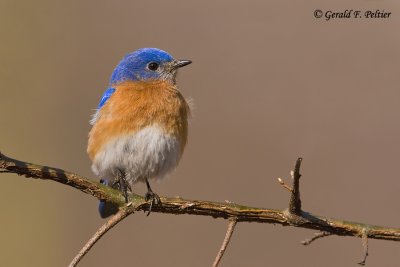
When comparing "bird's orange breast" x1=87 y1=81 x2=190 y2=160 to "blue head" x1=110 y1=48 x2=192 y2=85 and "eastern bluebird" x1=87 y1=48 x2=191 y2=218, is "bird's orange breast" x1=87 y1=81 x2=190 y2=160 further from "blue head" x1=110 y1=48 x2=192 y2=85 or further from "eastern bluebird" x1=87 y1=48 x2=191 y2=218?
"blue head" x1=110 y1=48 x2=192 y2=85

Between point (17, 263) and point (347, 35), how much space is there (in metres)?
4.28

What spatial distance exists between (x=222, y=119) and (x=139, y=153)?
9.55 feet

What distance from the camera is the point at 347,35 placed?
768 cm

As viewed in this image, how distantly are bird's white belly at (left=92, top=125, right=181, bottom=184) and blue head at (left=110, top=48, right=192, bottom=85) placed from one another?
0.68 meters

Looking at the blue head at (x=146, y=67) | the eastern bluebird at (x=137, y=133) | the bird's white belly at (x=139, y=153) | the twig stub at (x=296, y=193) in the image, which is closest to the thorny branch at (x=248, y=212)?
the twig stub at (x=296, y=193)

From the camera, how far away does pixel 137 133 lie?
4223 mm

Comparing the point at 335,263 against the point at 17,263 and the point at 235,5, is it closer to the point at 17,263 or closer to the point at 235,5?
the point at 17,263

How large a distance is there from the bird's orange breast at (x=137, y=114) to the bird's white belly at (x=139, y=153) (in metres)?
0.04

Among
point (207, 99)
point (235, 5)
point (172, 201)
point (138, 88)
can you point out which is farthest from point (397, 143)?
point (172, 201)

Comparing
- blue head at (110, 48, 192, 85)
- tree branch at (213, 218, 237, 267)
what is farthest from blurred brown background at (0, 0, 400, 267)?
tree branch at (213, 218, 237, 267)

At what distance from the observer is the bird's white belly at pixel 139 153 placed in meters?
4.21

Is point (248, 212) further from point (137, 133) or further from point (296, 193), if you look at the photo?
point (137, 133)

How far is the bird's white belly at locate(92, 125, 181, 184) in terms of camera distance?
4.21 meters

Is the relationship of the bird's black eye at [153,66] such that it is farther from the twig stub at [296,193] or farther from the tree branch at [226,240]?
the twig stub at [296,193]
